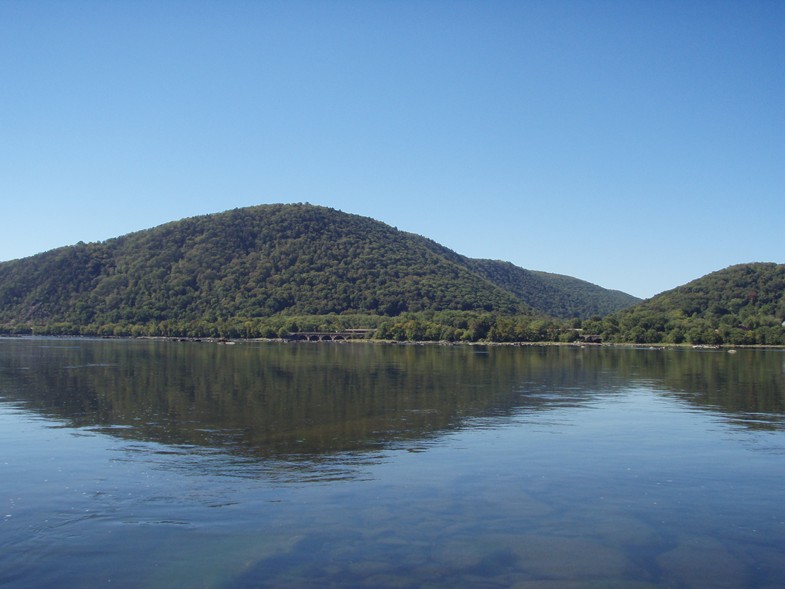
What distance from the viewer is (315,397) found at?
167 feet

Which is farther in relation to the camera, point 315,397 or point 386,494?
point 315,397

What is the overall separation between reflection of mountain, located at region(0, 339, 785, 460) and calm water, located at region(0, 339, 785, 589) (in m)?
0.32

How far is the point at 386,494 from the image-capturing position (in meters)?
→ 23.1

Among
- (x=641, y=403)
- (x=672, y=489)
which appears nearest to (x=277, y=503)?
(x=672, y=489)

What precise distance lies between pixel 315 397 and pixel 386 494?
28.2 meters

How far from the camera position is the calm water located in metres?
17.0

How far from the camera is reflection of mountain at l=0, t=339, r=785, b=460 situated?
34312mm

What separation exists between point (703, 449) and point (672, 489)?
8.56m

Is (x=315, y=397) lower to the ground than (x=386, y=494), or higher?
higher

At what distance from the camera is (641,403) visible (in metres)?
50.5

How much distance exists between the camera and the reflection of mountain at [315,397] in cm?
3431

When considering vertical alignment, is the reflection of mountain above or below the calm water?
above

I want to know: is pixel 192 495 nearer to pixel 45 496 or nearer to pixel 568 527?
pixel 45 496

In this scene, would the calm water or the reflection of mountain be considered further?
the reflection of mountain
